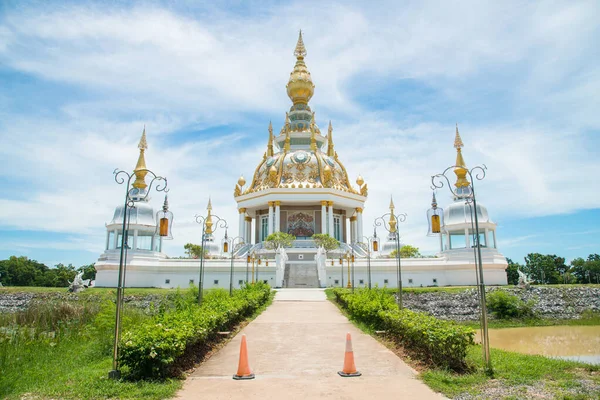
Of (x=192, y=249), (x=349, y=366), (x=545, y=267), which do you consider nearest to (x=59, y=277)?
(x=192, y=249)

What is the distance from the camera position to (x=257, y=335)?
46.6ft

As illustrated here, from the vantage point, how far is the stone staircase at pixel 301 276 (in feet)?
110

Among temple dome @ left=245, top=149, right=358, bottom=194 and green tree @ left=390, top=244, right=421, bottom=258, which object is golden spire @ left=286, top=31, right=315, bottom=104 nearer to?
temple dome @ left=245, top=149, right=358, bottom=194

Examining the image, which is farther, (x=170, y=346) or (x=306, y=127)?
(x=306, y=127)

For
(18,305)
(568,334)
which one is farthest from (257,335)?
(18,305)

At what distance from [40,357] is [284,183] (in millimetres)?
37360

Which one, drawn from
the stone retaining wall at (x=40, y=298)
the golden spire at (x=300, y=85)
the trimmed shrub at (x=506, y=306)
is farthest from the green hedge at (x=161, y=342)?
the golden spire at (x=300, y=85)

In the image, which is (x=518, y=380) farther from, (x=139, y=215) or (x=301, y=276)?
(x=139, y=215)

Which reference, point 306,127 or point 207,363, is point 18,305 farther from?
point 306,127

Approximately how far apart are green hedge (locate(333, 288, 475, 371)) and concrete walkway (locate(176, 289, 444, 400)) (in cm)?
58

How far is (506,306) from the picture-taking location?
82.6 feet

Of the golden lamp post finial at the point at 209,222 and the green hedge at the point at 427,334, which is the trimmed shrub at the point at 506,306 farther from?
the golden lamp post finial at the point at 209,222

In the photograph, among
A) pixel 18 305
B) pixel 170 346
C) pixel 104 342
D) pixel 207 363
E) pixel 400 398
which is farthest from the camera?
pixel 18 305

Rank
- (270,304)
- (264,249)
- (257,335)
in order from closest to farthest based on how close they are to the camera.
Result: (257,335), (270,304), (264,249)
